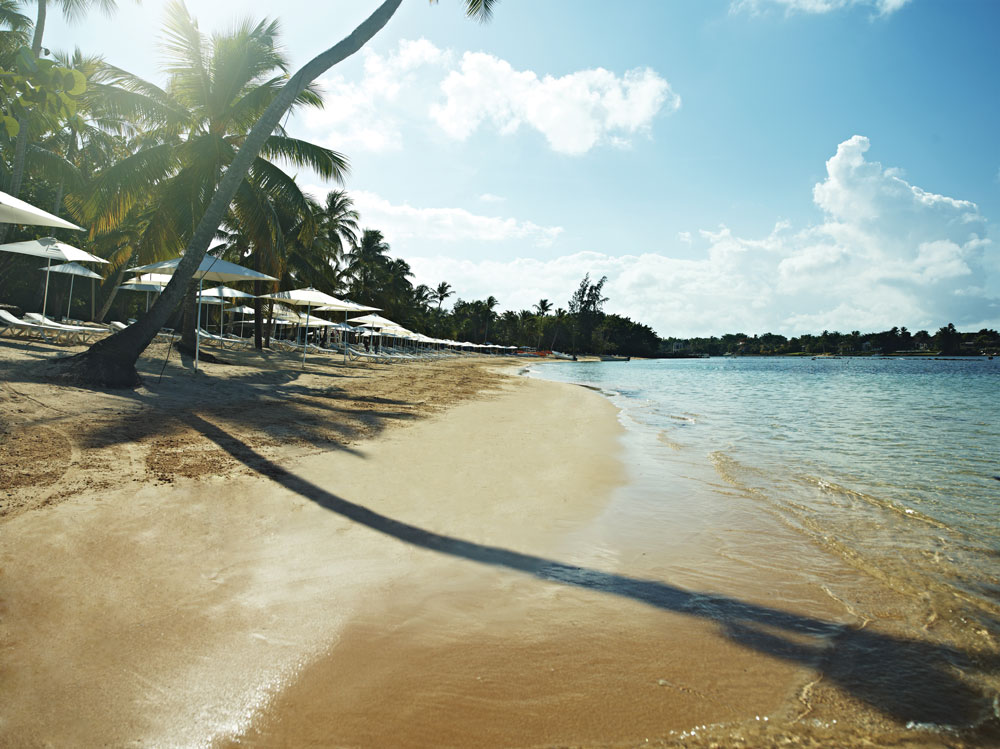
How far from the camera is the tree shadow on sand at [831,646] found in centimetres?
232

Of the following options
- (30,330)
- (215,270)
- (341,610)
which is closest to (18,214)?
(215,270)

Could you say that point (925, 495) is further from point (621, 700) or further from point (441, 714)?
point (441, 714)

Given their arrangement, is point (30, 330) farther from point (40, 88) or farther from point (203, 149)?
point (40, 88)

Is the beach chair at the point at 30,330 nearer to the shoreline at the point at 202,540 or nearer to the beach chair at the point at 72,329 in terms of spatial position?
the beach chair at the point at 72,329

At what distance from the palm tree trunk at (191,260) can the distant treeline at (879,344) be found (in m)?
142

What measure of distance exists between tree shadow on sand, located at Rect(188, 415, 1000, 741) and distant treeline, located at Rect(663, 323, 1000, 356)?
147 m

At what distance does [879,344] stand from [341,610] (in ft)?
584

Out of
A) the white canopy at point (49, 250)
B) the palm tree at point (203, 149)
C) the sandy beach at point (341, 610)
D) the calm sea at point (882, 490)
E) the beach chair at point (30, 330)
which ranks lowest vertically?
the sandy beach at point (341, 610)

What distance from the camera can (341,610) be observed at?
280 centimetres

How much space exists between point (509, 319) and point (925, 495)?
9589cm

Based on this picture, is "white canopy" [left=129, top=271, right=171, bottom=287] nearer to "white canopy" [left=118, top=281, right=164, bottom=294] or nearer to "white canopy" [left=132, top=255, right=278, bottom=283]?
"white canopy" [left=118, top=281, right=164, bottom=294]

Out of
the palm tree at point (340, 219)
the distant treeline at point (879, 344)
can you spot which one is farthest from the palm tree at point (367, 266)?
the distant treeline at point (879, 344)

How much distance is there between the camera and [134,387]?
8.45m

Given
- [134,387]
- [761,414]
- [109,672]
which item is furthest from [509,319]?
[109,672]
